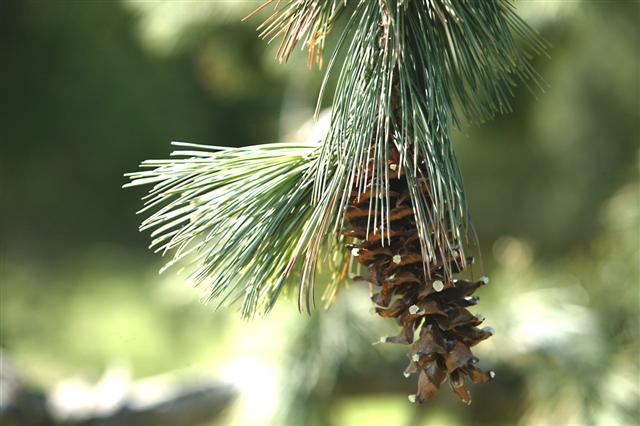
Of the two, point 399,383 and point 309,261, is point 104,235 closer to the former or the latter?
point 399,383

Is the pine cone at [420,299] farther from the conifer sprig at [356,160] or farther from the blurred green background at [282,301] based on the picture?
the blurred green background at [282,301]

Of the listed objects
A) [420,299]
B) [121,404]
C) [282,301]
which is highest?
[121,404]

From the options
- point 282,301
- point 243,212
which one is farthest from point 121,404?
point 243,212

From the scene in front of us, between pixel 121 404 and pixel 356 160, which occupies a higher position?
pixel 121 404

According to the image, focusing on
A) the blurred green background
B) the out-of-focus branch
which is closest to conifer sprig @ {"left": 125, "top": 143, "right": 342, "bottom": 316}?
the blurred green background

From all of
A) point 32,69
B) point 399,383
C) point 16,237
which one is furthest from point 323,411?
point 32,69

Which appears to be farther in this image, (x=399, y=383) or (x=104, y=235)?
(x=104, y=235)

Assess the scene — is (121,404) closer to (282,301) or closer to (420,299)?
(282,301)

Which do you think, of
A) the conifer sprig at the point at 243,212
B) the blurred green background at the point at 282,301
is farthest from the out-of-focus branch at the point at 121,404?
the conifer sprig at the point at 243,212
